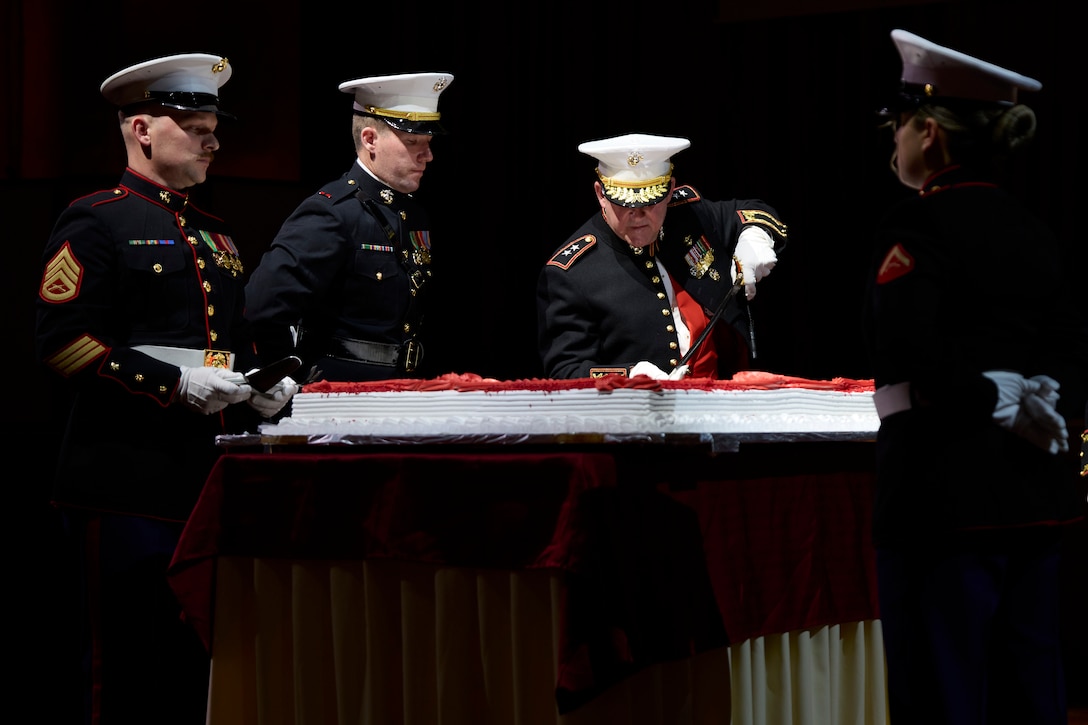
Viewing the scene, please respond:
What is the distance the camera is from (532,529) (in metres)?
2.30

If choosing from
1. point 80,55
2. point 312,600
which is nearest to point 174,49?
point 80,55

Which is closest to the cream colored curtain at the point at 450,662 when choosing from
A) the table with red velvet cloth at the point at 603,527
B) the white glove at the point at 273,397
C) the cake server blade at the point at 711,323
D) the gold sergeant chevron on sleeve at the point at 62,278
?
the table with red velvet cloth at the point at 603,527

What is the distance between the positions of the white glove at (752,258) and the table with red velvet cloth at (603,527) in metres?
0.72

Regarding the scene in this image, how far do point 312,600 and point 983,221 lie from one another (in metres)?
1.41

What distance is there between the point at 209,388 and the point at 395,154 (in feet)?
3.14

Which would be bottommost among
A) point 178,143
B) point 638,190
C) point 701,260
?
point 701,260

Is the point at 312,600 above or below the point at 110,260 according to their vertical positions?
below

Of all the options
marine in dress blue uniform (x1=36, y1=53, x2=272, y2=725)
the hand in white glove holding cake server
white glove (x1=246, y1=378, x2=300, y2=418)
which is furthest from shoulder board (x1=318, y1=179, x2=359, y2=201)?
the hand in white glove holding cake server

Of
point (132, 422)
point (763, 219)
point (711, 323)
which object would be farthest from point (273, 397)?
point (763, 219)

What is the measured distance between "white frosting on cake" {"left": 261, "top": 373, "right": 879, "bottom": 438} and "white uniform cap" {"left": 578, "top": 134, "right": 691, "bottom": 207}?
78 cm

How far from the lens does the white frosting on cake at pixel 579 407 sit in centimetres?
234

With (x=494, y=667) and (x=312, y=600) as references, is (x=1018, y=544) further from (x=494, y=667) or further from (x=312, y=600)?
(x=312, y=600)

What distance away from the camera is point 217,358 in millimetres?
2918

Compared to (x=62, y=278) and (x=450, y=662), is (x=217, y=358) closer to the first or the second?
(x=62, y=278)
